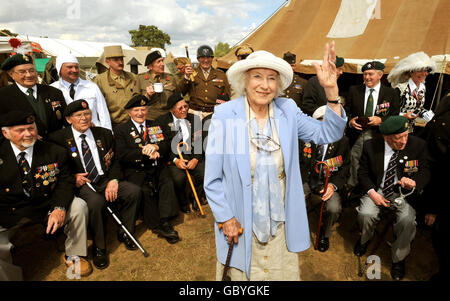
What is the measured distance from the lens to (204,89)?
5719mm

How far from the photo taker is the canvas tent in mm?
7156

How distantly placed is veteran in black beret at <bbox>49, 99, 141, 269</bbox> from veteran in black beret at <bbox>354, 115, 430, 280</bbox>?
3.43 m

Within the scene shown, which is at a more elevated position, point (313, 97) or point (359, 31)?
point (359, 31)

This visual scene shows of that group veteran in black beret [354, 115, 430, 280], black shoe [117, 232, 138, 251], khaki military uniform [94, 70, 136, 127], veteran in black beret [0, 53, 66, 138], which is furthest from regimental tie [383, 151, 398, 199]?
veteran in black beret [0, 53, 66, 138]

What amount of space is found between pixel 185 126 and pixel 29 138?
248 cm

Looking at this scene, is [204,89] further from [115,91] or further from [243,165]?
[243,165]

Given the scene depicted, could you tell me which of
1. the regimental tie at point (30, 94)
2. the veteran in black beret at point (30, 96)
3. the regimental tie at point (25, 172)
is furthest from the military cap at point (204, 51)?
the regimental tie at point (25, 172)

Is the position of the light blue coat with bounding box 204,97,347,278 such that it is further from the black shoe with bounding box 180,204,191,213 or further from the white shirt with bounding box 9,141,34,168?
the black shoe with bounding box 180,204,191,213

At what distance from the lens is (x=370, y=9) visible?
8812 millimetres

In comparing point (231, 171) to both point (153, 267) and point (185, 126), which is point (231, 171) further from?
point (185, 126)

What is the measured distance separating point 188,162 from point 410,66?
15.2 feet

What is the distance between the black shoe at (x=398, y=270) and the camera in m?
3.30

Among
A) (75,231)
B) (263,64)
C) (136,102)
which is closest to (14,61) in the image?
(136,102)
